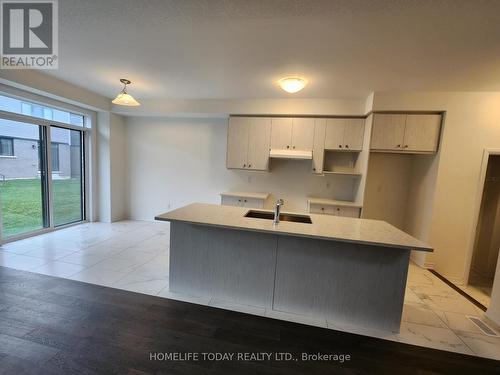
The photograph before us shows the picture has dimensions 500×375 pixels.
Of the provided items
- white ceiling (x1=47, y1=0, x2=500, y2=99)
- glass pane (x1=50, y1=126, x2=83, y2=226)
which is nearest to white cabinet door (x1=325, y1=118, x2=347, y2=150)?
white ceiling (x1=47, y1=0, x2=500, y2=99)

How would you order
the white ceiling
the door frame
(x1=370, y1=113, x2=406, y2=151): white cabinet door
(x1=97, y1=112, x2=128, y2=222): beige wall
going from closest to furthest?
the white ceiling
the door frame
(x1=370, y1=113, x2=406, y2=151): white cabinet door
(x1=97, y1=112, x2=128, y2=222): beige wall

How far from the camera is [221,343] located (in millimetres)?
1775

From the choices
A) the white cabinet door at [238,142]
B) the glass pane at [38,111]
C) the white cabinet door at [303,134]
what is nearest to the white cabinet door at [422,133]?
the white cabinet door at [303,134]

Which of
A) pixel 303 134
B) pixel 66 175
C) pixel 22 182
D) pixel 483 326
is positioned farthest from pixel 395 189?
pixel 22 182

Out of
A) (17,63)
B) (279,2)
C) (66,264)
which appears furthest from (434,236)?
(17,63)

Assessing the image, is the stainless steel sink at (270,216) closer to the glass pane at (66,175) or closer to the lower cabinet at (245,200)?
the lower cabinet at (245,200)

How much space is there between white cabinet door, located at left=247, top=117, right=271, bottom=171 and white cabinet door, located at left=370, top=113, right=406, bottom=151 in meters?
1.78

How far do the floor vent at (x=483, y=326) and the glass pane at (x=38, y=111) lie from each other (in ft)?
21.6

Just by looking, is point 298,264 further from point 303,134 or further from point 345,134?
point 345,134

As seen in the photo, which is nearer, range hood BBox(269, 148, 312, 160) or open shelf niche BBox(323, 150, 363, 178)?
range hood BBox(269, 148, 312, 160)

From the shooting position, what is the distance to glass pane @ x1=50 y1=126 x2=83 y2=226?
13.7 feet

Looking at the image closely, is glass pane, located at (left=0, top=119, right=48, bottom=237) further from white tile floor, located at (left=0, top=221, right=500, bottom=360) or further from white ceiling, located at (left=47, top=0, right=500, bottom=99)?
white ceiling, located at (left=47, top=0, right=500, bottom=99)

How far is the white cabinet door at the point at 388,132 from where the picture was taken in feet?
11.2

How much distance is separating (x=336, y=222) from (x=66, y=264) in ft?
11.5
